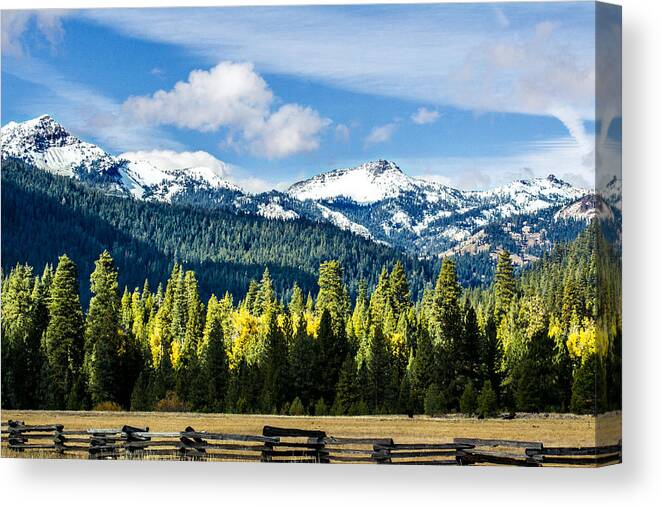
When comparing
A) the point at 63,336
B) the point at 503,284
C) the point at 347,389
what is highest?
the point at 503,284

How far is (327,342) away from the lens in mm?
35750

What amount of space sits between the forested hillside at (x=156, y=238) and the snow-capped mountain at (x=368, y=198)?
0.32 metres

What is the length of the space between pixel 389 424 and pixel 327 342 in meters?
2.62

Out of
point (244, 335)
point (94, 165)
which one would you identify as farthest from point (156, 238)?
point (244, 335)

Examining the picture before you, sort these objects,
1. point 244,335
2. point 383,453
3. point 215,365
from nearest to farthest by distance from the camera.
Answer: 1. point 383,453
2. point 244,335
3. point 215,365

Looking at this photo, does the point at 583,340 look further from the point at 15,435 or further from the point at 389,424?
the point at 15,435

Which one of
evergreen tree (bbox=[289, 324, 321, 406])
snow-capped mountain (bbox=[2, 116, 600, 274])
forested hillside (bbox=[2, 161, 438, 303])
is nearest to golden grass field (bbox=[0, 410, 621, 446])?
evergreen tree (bbox=[289, 324, 321, 406])

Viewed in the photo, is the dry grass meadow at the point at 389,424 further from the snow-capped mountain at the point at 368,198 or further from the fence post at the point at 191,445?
the snow-capped mountain at the point at 368,198

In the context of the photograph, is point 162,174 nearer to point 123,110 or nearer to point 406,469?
point 123,110

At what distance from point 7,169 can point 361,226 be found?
319 inches

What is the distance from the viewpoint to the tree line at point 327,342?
33.3 m

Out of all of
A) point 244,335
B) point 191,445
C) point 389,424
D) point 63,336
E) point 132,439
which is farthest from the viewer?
point 63,336

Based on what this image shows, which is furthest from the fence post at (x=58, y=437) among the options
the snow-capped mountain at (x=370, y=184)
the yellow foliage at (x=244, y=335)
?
the snow-capped mountain at (x=370, y=184)

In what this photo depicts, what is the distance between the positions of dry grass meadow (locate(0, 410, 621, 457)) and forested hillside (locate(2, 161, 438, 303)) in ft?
9.39
